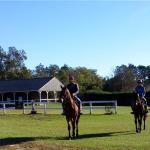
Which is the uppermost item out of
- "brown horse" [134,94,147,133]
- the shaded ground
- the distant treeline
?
the distant treeline

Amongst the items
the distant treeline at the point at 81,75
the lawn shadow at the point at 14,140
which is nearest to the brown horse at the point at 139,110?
the lawn shadow at the point at 14,140

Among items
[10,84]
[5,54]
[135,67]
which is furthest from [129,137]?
[135,67]

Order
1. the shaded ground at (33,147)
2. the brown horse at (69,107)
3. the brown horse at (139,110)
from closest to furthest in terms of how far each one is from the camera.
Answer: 1. the shaded ground at (33,147)
2. the brown horse at (69,107)
3. the brown horse at (139,110)

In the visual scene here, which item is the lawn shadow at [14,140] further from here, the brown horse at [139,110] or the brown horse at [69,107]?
the brown horse at [139,110]

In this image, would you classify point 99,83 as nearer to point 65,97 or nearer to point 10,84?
point 10,84

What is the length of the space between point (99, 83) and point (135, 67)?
195 feet

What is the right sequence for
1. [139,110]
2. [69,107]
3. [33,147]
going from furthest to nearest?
[139,110]
[69,107]
[33,147]

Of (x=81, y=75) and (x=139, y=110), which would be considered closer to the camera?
(x=139, y=110)

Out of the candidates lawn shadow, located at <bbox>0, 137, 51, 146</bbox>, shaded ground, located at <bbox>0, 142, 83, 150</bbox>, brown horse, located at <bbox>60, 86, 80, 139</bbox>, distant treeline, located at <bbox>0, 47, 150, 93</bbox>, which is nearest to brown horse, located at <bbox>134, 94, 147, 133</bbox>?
brown horse, located at <bbox>60, 86, 80, 139</bbox>

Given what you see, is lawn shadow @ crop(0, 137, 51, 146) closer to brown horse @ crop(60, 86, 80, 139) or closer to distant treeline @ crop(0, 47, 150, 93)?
brown horse @ crop(60, 86, 80, 139)

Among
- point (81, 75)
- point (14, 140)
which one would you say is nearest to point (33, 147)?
point (14, 140)

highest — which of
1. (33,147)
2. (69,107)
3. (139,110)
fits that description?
(69,107)

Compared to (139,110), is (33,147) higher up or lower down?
lower down

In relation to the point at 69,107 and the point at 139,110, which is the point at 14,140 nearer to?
the point at 69,107
